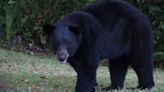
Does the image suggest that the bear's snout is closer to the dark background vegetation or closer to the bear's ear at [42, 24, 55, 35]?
the bear's ear at [42, 24, 55, 35]

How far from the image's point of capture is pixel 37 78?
1065cm

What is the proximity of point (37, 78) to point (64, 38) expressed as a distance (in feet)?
9.79

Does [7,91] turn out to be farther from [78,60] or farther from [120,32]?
[120,32]

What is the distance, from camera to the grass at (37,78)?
915 cm

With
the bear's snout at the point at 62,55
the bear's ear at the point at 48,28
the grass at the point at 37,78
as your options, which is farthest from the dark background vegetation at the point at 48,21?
the bear's snout at the point at 62,55

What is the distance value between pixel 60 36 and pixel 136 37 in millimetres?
1893

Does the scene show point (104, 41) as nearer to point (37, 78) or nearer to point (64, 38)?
point (64, 38)

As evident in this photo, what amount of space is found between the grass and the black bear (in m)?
0.54

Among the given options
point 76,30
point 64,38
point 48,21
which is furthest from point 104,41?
point 48,21

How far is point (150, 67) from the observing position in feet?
30.9

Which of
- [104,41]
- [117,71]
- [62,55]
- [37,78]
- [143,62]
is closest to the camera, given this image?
[62,55]

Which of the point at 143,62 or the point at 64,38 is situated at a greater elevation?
the point at 64,38

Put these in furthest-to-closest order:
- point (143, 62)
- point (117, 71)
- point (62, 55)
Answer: point (117, 71), point (143, 62), point (62, 55)

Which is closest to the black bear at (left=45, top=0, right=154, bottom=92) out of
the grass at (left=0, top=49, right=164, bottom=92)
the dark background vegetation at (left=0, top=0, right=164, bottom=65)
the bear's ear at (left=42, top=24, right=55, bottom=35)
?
the bear's ear at (left=42, top=24, right=55, bottom=35)
